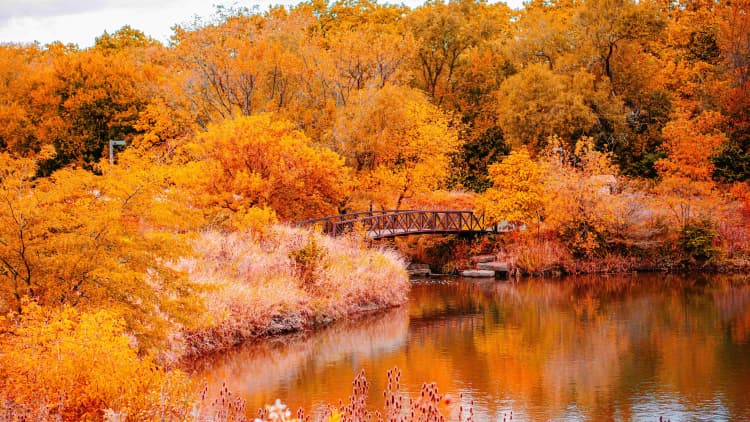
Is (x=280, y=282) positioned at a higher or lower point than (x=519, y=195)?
lower

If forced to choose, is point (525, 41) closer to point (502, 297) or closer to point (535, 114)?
point (535, 114)

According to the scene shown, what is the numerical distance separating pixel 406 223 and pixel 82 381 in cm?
2812

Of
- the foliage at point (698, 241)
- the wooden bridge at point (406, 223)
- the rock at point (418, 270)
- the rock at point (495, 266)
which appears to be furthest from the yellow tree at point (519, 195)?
the foliage at point (698, 241)

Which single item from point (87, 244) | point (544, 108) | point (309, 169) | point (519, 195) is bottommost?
point (519, 195)

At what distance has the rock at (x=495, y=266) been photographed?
36669mm

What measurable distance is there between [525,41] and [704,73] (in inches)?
401

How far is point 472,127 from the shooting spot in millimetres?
56406

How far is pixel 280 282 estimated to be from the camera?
902 inches

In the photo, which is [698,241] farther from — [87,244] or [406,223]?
[87,244]

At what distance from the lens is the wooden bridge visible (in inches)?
1356

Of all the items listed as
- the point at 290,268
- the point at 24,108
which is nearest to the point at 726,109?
the point at 290,268

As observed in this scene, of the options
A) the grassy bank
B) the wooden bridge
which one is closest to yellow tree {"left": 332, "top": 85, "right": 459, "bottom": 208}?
the wooden bridge

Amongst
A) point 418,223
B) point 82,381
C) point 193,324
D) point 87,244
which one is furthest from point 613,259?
point 82,381

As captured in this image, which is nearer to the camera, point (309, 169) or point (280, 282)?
point (280, 282)
